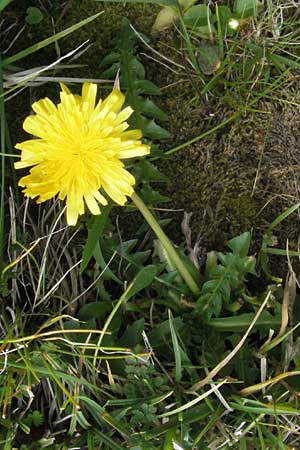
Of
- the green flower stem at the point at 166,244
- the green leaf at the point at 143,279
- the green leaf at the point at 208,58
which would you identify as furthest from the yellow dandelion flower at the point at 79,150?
the green leaf at the point at 208,58

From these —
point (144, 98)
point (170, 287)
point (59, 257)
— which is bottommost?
point (170, 287)

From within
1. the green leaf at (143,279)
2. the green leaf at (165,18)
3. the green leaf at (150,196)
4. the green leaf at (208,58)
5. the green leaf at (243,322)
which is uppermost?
the green leaf at (165,18)

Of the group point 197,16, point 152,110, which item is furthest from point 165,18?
point 152,110

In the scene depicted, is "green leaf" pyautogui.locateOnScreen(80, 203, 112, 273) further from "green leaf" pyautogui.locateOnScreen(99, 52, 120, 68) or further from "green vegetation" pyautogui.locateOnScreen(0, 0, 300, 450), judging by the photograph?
"green leaf" pyautogui.locateOnScreen(99, 52, 120, 68)

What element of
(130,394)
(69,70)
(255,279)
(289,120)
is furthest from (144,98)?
(130,394)

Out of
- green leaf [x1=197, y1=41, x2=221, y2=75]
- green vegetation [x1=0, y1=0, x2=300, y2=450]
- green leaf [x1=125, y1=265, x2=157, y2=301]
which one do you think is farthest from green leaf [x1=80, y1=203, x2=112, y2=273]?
green leaf [x1=197, y1=41, x2=221, y2=75]

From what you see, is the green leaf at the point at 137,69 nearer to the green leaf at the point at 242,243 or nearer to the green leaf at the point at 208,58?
the green leaf at the point at 208,58

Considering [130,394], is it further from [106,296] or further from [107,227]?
[107,227]
